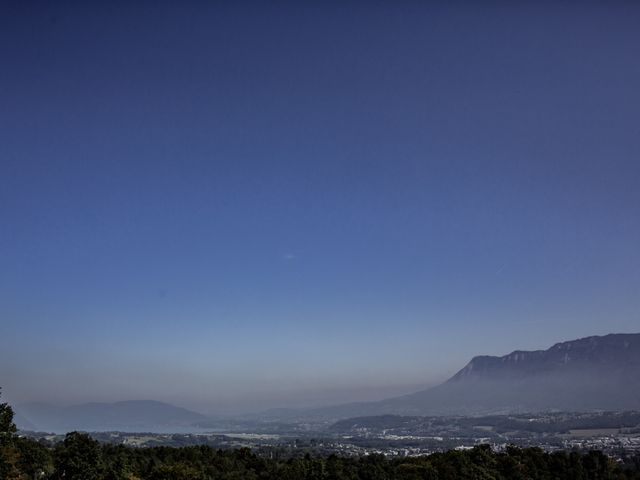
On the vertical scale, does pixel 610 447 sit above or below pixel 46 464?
below

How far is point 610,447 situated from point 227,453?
156 m

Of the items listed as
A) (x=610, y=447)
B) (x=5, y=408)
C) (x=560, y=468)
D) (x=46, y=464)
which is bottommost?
(x=610, y=447)

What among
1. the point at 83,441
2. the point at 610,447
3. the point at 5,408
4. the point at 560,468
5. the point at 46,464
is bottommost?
the point at 610,447

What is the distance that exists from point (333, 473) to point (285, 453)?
376ft

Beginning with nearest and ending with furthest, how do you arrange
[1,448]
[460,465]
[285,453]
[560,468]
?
[1,448] < [460,465] < [560,468] < [285,453]

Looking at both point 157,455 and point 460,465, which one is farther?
point 157,455

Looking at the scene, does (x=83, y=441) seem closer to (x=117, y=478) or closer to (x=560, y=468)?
(x=117, y=478)

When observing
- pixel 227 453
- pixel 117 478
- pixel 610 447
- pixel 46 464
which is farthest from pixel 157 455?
pixel 610 447

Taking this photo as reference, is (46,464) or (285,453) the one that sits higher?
(46,464)

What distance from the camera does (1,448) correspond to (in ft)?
165

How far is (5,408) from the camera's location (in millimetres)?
55281

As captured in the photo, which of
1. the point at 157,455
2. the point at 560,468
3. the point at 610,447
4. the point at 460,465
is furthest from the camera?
the point at 610,447

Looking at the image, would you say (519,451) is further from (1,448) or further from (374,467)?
(1,448)

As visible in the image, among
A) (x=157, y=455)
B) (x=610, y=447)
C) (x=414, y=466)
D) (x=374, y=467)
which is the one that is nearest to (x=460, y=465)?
(x=414, y=466)
